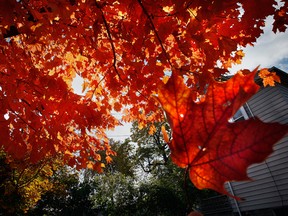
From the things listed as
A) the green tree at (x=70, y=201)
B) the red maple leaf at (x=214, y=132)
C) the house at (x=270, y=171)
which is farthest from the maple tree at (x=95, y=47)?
the green tree at (x=70, y=201)

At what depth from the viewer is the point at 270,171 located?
8.99 metres

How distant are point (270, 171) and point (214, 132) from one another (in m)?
9.93

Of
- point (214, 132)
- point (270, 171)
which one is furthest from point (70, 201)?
point (214, 132)

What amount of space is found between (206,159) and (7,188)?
10026mm

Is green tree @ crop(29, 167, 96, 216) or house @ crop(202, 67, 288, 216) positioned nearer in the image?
house @ crop(202, 67, 288, 216)

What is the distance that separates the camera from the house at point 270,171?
28.1 feet

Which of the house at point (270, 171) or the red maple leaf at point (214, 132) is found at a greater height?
the house at point (270, 171)

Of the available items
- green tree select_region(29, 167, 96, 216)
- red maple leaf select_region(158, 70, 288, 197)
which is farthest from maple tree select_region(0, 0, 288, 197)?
green tree select_region(29, 167, 96, 216)

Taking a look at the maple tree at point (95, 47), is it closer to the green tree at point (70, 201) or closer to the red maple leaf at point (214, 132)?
the red maple leaf at point (214, 132)

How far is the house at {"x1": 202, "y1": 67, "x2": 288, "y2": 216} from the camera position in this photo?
28.1 ft

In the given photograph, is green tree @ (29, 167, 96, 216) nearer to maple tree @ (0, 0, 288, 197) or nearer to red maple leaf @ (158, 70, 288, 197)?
maple tree @ (0, 0, 288, 197)

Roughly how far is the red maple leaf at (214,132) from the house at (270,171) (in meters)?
8.83

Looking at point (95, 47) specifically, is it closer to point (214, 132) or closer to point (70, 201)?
point (214, 132)

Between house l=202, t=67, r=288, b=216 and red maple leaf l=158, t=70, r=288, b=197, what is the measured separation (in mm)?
8829
